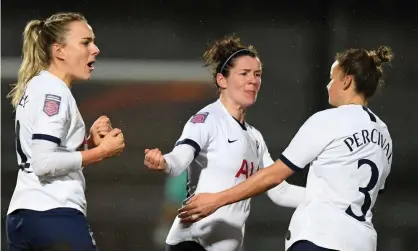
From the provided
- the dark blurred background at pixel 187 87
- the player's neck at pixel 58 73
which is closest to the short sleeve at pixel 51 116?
the player's neck at pixel 58 73

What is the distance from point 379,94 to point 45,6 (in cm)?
195

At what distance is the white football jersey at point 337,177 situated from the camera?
8.23ft

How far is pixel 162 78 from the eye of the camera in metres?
4.74

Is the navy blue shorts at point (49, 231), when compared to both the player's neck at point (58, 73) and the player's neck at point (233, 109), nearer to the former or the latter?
the player's neck at point (58, 73)

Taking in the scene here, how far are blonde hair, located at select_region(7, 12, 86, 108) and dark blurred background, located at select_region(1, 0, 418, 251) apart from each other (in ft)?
6.46

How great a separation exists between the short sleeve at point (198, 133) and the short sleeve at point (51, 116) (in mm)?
580

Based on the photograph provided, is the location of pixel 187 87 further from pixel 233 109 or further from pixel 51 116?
pixel 51 116

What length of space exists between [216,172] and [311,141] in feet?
1.89

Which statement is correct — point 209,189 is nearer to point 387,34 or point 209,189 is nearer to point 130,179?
point 130,179

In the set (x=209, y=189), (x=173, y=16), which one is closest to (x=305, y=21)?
(x=173, y=16)

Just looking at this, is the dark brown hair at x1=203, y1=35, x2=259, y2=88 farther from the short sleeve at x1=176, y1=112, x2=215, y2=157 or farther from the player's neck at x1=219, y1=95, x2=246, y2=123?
the short sleeve at x1=176, y1=112, x2=215, y2=157

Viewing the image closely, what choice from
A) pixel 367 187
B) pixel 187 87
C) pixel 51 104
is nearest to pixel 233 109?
pixel 367 187

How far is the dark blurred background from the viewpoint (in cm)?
468

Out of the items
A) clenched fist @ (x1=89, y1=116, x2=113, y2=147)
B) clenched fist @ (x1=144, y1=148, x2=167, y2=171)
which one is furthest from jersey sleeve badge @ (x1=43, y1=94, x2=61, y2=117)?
clenched fist @ (x1=144, y1=148, x2=167, y2=171)
